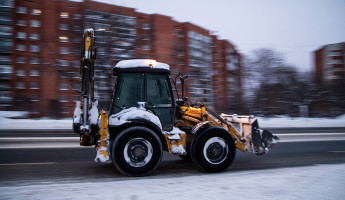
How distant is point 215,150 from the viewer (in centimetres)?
541

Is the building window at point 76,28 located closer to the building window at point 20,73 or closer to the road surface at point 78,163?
the road surface at point 78,163

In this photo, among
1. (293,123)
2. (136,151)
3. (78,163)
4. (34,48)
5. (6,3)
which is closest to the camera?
(136,151)

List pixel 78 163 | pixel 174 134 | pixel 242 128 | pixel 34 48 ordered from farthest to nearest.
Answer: pixel 34 48 < pixel 78 163 < pixel 242 128 < pixel 174 134

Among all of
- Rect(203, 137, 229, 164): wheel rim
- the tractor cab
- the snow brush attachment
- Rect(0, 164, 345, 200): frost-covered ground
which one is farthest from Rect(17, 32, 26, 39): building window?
Rect(203, 137, 229, 164): wheel rim

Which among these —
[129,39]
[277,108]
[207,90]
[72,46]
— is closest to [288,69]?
[277,108]

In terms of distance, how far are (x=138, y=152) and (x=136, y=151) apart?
4 centimetres

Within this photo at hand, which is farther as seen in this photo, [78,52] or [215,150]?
[78,52]

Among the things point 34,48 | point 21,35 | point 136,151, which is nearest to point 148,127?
point 136,151

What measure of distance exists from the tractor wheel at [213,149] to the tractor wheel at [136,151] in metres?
0.84

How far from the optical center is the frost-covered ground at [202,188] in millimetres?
3818

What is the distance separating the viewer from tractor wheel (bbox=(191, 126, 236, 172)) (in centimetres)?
534

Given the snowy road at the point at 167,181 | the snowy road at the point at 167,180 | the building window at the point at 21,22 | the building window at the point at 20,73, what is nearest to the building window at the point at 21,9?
the building window at the point at 21,22

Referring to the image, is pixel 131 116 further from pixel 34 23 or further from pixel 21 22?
pixel 21 22

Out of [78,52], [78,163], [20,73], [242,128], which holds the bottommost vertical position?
[78,163]
